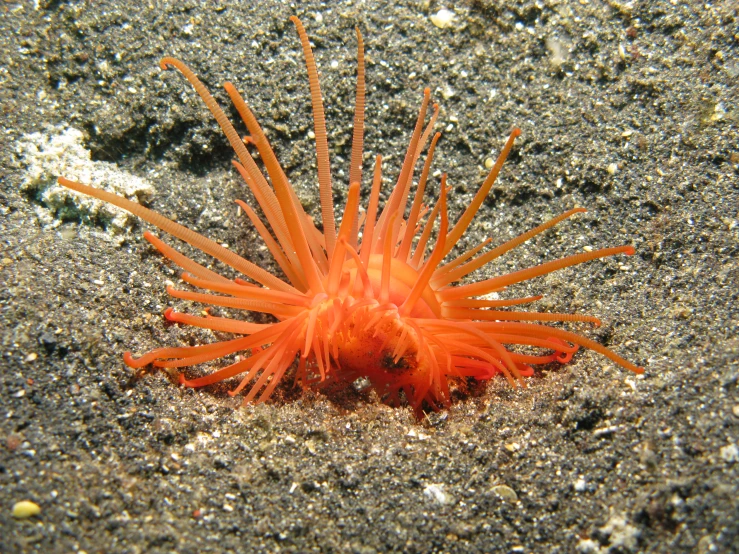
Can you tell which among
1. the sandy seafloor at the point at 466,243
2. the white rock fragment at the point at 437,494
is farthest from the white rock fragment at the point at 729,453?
the white rock fragment at the point at 437,494

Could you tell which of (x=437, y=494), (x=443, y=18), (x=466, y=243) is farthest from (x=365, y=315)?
(x=443, y=18)

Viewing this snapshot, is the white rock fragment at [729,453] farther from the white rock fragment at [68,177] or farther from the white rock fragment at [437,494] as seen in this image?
the white rock fragment at [68,177]

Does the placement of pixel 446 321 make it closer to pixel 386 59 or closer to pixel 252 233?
pixel 252 233

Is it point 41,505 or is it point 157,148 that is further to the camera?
point 157,148

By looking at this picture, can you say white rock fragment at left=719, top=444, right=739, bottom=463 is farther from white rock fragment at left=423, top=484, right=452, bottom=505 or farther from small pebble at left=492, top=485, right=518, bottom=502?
white rock fragment at left=423, top=484, right=452, bottom=505

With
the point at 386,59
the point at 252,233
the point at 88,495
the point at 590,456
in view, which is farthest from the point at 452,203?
the point at 88,495

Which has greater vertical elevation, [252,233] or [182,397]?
[252,233]

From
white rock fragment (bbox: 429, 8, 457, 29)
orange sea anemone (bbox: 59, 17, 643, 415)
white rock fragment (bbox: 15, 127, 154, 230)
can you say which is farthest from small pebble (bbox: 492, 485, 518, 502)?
white rock fragment (bbox: 429, 8, 457, 29)
